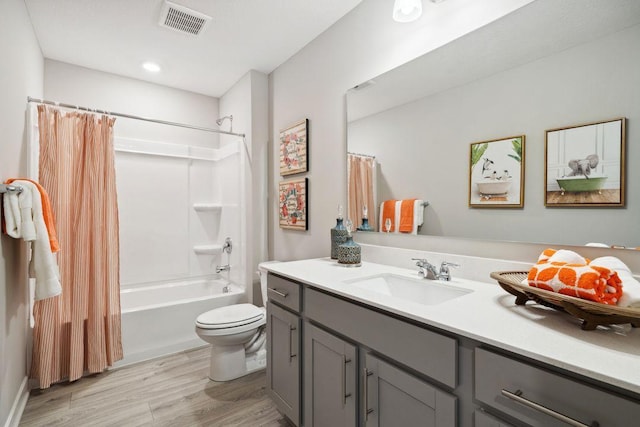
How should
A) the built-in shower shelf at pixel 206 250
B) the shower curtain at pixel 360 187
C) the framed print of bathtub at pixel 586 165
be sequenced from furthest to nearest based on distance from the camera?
the built-in shower shelf at pixel 206 250 < the shower curtain at pixel 360 187 < the framed print of bathtub at pixel 586 165

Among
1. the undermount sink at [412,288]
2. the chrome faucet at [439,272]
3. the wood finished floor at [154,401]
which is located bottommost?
the wood finished floor at [154,401]

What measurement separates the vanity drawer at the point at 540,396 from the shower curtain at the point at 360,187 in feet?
3.95

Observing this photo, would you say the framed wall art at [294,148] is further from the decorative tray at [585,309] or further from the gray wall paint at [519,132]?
the decorative tray at [585,309]

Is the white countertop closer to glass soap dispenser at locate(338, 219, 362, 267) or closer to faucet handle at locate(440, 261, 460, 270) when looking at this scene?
faucet handle at locate(440, 261, 460, 270)

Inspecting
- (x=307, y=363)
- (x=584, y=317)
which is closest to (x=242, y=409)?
(x=307, y=363)


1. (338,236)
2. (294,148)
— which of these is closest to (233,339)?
(338,236)

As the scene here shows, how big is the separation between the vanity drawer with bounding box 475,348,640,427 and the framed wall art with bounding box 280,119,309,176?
6.36ft

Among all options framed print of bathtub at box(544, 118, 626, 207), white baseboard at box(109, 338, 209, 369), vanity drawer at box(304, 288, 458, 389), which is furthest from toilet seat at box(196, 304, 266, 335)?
framed print of bathtub at box(544, 118, 626, 207)

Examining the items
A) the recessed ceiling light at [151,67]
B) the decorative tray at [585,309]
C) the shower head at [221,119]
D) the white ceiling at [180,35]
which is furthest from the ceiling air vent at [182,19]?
the decorative tray at [585,309]

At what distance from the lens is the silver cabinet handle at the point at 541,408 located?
648mm

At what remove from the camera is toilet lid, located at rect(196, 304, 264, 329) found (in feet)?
6.94

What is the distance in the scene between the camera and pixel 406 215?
A: 1.77m

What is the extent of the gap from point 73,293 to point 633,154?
10.2 ft

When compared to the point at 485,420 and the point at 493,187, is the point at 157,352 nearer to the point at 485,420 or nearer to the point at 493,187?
the point at 485,420
